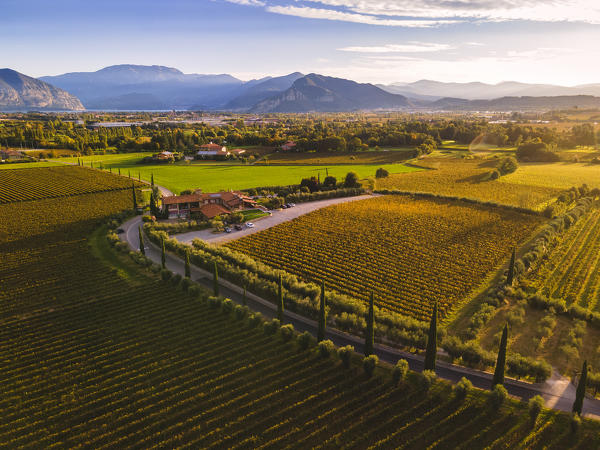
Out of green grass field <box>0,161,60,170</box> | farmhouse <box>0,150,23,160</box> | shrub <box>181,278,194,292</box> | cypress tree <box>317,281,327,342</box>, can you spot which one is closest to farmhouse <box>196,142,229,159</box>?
green grass field <box>0,161,60,170</box>

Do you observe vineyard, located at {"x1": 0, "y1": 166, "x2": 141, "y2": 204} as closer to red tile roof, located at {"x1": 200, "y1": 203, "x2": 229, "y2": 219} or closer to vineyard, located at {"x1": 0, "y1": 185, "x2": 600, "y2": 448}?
red tile roof, located at {"x1": 200, "y1": 203, "x2": 229, "y2": 219}

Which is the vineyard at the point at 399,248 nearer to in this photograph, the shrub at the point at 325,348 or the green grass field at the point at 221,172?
the shrub at the point at 325,348

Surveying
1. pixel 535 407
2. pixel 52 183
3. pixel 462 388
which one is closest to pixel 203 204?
pixel 52 183

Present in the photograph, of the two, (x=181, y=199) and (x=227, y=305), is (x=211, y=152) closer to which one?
(x=181, y=199)

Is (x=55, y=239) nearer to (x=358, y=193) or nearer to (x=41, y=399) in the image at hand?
(x=41, y=399)

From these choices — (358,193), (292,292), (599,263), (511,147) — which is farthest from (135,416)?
(511,147)

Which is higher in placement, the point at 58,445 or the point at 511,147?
the point at 511,147

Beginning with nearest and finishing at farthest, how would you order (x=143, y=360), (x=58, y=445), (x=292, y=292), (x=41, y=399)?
1. (x=58, y=445)
2. (x=41, y=399)
3. (x=143, y=360)
4. (x=292, y=292)
